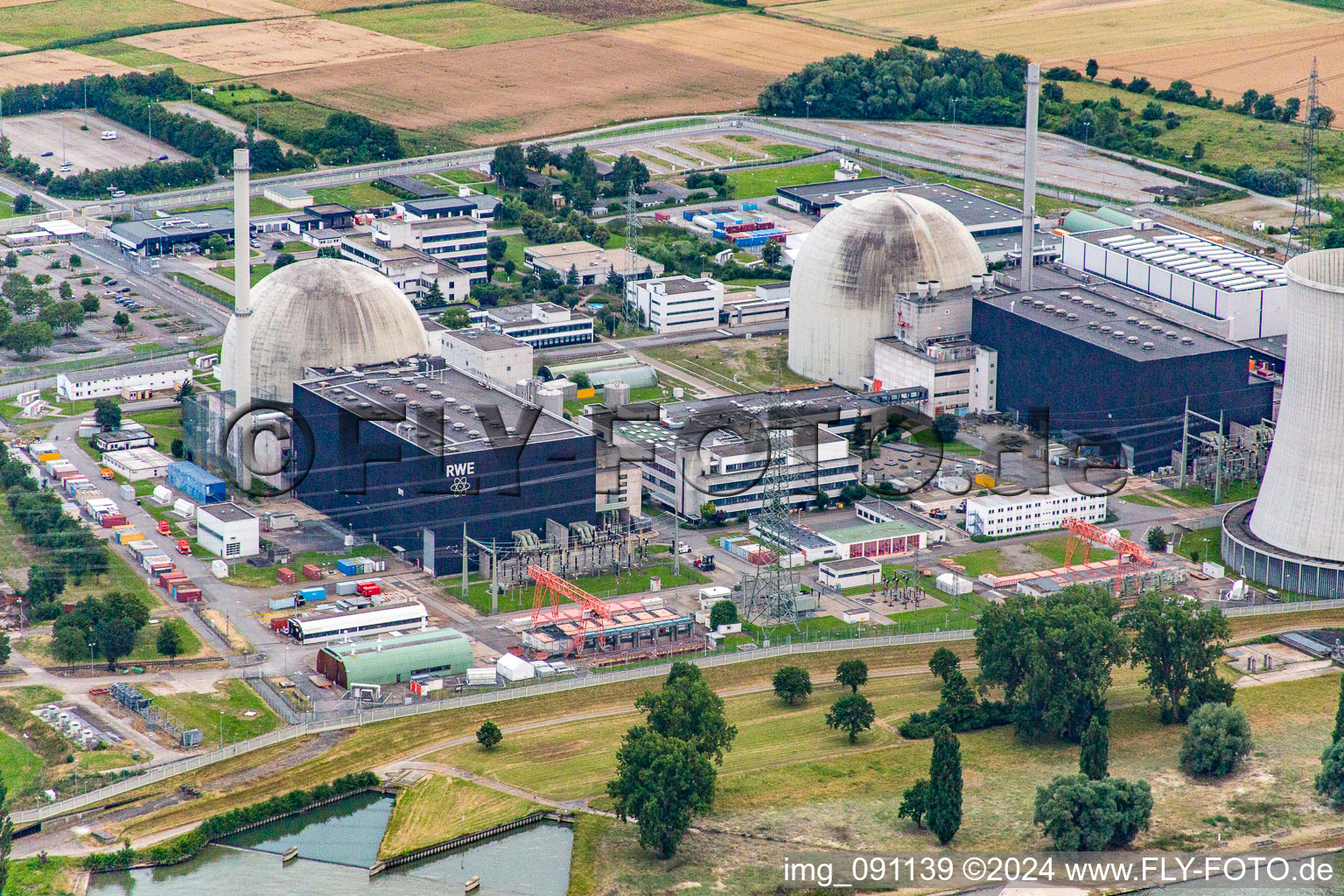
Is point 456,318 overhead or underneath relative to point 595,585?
overhead

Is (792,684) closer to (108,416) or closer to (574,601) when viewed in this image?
(574,601)

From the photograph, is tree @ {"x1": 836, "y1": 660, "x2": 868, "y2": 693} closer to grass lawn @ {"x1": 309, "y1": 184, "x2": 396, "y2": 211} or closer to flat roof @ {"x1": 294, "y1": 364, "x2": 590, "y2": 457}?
flat roof @ {"x1": 294, "y1": 364, "x2": 590, "y2": 457}

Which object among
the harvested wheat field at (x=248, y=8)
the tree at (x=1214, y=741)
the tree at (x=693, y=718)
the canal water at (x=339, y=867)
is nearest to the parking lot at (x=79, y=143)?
the harvested wheat field at (x=248, y=8)

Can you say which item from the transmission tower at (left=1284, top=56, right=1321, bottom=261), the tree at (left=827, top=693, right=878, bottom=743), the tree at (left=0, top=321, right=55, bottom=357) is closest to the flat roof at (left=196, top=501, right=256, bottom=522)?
the tree at (left=827, top=693, right=878, bottom=743)

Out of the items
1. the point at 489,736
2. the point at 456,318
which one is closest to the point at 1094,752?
the point at 489,736

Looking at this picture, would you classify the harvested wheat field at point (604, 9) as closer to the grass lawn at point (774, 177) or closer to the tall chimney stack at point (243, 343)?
the grass lawn at point (774, 177)

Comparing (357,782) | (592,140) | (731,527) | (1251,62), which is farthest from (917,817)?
(1251,62)
